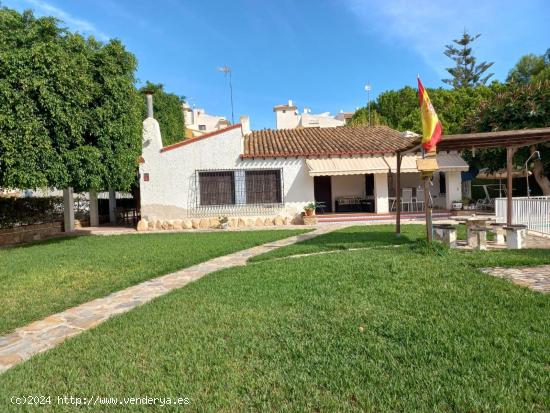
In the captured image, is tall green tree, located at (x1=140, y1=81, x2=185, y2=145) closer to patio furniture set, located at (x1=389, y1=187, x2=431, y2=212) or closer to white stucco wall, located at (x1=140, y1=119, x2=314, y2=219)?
white stucco wall, located at (x1=140, y1=119, x2=314, y2=219)

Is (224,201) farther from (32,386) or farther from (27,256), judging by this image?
(32,386)

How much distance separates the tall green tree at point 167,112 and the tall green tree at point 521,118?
28.2 metres

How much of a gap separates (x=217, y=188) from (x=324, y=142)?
9.56m

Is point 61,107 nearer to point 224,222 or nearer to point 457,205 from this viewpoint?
point 224,222

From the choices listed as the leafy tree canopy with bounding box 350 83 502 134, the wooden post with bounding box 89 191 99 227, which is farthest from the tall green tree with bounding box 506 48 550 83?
the wooden post with bounding box 89 191 99 227

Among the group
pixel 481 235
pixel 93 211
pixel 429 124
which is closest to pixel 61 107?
pixel 93 211

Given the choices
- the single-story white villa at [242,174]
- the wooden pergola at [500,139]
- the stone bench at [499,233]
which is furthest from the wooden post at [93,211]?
the stone bench at [499,233]

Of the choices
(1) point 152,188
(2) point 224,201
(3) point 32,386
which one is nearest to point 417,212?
(2) point 224,201

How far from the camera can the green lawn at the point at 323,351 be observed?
4.21 metres

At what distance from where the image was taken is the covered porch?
24.9 m

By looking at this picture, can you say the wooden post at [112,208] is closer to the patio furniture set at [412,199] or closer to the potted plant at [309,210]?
the potted plant at [309,210]

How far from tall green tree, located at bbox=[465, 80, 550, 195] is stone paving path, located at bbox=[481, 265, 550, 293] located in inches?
648

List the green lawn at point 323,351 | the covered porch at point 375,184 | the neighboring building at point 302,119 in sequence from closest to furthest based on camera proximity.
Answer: the green lawn at point 323,351, the covered porch at point 375,184, the neighboring building at point 302,119

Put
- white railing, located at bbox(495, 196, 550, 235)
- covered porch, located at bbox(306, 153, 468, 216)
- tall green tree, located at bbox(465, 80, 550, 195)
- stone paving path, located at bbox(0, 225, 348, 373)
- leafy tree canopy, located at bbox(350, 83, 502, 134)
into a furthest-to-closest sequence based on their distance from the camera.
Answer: leafy tree canopy, located at bbox(350, 83, 502, 134)
covered porch, located at bbox(306, 153, 468, 216)
tall green tree, located at bbox(465, 80, 550, 195)
white railing, located at bbox(495, 196, 550, 235)
stone paving path, located at bbox(0, 225, 348, 373)
